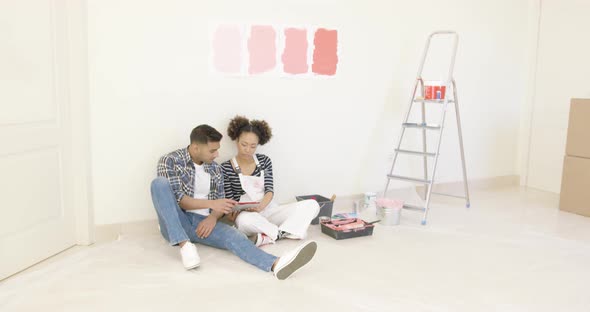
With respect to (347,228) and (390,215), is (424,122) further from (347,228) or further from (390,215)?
(347,228)

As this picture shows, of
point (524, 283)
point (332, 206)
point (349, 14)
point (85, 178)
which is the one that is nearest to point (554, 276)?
point (524, 283)

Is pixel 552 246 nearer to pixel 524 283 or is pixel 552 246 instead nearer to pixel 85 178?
pixel 524 283

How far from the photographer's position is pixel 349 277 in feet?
8.82

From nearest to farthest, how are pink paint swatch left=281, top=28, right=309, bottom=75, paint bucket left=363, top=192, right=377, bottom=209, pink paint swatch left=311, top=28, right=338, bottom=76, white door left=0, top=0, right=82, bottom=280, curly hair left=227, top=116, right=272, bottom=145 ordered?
white door left=0, top=0, right=82, bottom=280, curly hair left=227, top=116, right=272, bottom=145, pink paint swatch left=281, top=28, right=309, bottom=75, pink paint swatch left=311, top=28, right=338, bottom=76, paint bucket left=363, top=192, right=377, bottom=209

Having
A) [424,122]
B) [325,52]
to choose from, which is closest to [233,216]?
[325,52]

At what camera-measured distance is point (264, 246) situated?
10.4 ft

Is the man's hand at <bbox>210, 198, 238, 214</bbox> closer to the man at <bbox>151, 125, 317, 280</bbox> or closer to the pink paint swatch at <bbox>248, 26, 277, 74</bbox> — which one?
the man at <bbox>151, 125, 317, 280</bbox>

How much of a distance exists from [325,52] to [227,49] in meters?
0.78

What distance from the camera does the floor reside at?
2361mm

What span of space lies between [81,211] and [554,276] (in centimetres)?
272

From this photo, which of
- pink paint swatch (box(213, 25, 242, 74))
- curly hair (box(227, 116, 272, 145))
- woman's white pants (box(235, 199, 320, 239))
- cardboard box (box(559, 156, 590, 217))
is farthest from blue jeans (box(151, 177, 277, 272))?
→ cardboard box (box(559, 156, 590, 217))

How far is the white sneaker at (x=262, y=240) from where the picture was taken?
3131mm

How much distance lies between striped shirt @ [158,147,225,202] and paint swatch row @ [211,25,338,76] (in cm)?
70

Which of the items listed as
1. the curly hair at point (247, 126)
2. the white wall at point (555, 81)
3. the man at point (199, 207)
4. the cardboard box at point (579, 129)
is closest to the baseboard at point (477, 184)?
the white wall at point (555, 81)
